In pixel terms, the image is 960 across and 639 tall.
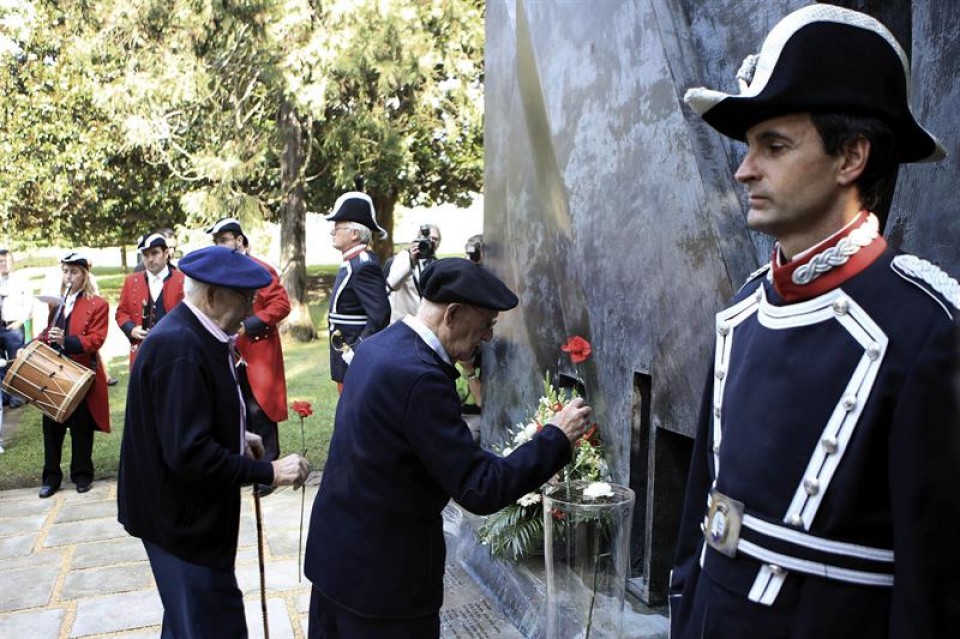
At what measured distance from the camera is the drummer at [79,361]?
6719mm

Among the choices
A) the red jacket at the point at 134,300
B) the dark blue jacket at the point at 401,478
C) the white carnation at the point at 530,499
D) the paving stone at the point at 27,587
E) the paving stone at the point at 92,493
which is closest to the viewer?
the dark blue jacket at the point at 401,478

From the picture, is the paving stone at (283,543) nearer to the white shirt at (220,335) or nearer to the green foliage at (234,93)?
the white shirt at (220,335)

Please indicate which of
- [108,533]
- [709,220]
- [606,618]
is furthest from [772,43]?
[108,533]

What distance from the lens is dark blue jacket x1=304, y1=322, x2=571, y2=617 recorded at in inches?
92.7

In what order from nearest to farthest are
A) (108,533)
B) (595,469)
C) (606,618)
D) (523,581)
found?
1. (606,618)
2. (595,469)
3. (523,581)
4. (108,533)

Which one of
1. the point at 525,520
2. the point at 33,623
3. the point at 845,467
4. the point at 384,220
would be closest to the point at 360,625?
the point at 845,467

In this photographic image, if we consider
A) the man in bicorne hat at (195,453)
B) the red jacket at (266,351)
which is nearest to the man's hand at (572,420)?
the man in bicorne hat at (195,453)

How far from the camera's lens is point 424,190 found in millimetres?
20312

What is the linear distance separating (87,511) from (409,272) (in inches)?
→ 127

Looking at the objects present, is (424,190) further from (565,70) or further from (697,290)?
(697,290)

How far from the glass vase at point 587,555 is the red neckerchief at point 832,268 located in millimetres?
1440

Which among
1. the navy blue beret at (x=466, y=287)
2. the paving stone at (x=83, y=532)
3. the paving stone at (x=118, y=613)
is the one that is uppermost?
the navy blue beret at (x=466, y=287)

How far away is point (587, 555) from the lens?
2.94 m

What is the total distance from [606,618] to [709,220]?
1544 millimetres
